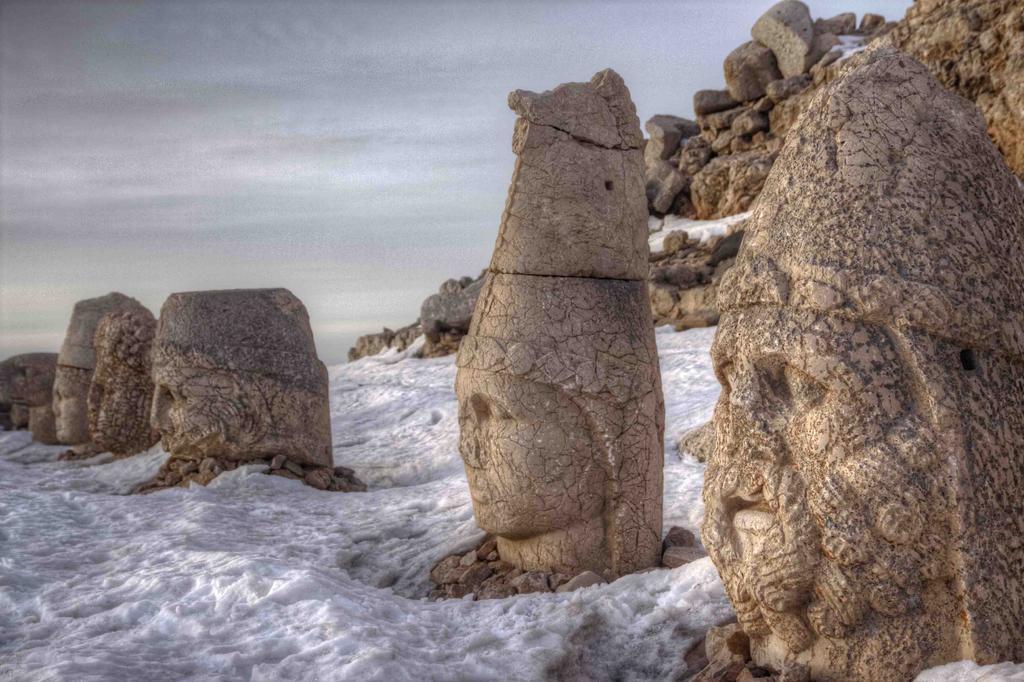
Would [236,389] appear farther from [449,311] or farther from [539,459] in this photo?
[449,311]

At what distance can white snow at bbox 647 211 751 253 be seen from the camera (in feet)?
52.9

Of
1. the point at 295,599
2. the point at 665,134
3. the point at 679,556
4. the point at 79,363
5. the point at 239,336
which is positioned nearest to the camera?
the point at 295,599

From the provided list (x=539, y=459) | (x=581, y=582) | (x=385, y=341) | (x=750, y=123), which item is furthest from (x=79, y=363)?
(x=750, y=123)

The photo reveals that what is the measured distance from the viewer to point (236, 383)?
776 centimetres

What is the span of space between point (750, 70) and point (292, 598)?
17.5 m

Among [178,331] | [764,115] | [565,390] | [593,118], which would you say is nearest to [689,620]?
[565,390]

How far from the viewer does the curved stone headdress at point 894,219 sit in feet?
9.07

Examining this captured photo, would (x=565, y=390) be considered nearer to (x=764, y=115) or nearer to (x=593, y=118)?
(x=593, y=118)

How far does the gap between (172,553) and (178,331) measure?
130 inches

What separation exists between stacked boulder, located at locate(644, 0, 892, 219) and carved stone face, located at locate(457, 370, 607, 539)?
518 inches

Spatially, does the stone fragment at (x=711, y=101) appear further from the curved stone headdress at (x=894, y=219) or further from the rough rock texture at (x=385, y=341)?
the curved stone headdress at (x=894, y=219)

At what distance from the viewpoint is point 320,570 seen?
5.08 meters

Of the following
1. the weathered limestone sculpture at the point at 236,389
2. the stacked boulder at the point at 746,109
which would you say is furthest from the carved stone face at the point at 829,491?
the stacked boulder at the point at 746,109

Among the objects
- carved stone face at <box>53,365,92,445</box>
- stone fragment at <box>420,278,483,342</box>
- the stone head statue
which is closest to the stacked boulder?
stone fragment at <box>420,278,483,342</box>
